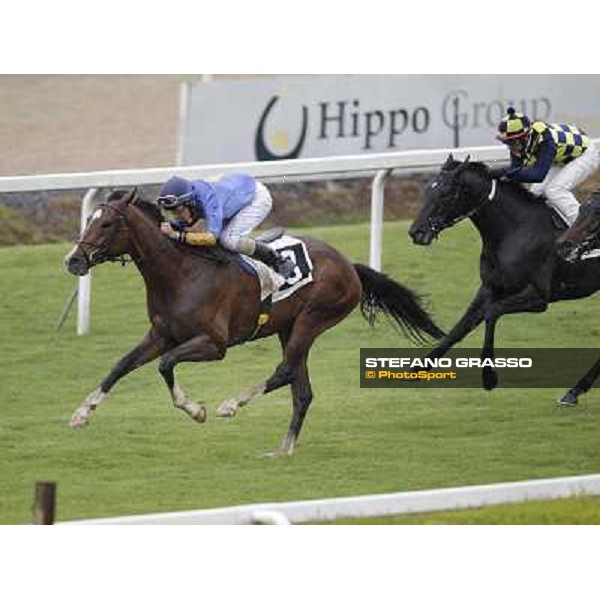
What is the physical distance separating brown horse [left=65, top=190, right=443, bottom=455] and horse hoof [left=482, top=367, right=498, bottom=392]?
1.17 m

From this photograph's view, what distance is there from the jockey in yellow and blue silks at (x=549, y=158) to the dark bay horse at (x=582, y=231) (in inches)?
23.0

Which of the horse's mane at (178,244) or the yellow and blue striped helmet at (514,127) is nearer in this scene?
→ the horse's mane at (178,244)

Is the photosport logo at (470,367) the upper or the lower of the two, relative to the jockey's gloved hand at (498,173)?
lower

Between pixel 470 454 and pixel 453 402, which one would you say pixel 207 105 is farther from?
pixel 470 454

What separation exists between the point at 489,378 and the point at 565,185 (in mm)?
1291

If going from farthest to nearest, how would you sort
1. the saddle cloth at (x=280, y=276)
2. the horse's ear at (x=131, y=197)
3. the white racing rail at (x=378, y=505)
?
the saddle cloth at (x=280, y=276), the horse's ear at (x=131, y=197), the white racing rail at (x=378, y=505)

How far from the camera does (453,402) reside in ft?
39.5

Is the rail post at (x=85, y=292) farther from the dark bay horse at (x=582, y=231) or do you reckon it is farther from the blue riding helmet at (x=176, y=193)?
the dark bay horse at (x=582, y=231)

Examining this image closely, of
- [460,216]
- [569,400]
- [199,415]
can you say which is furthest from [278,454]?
[569,400]

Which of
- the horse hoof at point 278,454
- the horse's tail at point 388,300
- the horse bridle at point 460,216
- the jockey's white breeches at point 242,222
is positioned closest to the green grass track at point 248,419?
the horse hoof at point 278,454

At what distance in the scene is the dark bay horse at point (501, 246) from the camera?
38.8ft

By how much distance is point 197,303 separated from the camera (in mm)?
10586

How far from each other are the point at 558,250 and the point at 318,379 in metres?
1.82
